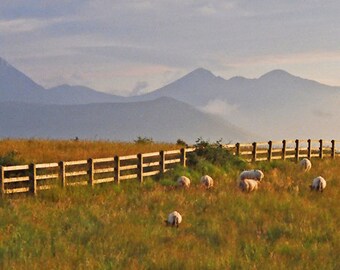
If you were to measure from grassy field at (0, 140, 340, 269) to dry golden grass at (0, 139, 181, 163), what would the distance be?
5.66 metres

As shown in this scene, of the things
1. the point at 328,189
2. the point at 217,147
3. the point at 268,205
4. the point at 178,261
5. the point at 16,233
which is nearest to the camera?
the point at 178,261

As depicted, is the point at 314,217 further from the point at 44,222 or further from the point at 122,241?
the point at 44,222

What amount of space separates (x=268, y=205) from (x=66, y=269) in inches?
334

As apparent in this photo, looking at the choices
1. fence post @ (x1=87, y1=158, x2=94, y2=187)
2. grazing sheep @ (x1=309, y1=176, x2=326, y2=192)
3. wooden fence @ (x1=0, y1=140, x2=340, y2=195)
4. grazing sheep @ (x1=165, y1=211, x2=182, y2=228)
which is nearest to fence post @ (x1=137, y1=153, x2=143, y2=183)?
wooden fence @ (x1=0, y1=140, x2=340, y2=195)

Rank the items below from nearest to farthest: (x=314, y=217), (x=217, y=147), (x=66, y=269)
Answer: (x=66, y=269) < (x=314, y=217) < (x=217, y=147)

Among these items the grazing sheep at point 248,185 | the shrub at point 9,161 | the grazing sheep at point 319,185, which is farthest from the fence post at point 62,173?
the grazing sheep at point 319,185

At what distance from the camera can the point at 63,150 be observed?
Result: 2734 cm

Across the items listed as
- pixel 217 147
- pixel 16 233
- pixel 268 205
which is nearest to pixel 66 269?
pixel 16 233

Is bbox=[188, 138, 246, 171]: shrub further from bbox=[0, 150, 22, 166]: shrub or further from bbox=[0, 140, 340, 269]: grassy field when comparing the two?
bbox=[0, 150, 22, 166]: shrub

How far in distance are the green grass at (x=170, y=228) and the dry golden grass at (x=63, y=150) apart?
5.77m

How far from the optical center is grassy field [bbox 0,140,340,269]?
33.1 feet

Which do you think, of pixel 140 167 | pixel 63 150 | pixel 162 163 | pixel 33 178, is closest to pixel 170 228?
pixel 33 178

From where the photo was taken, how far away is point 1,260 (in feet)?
32.8

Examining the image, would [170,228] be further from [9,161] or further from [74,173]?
[9,161]
